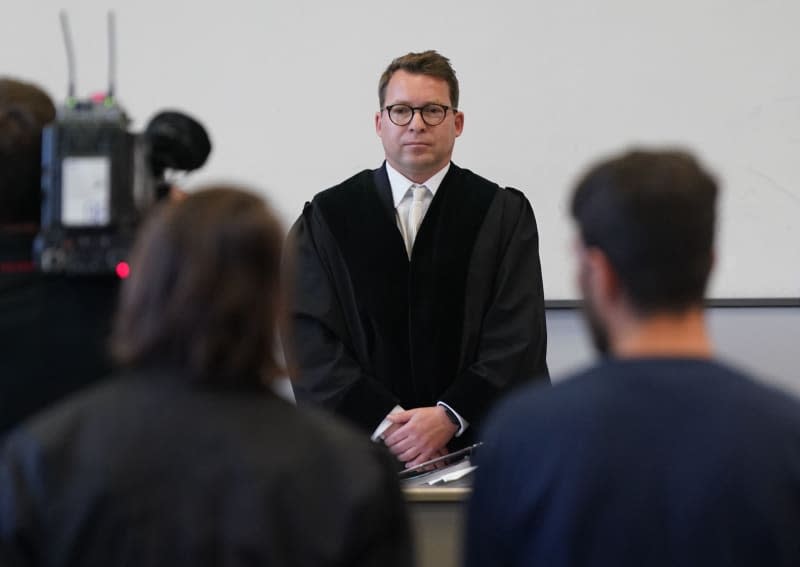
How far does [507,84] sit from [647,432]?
8.84 ft

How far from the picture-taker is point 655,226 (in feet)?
4.63

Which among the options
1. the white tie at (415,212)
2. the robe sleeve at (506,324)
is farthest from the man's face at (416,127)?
the robe sleeve at (506,324)

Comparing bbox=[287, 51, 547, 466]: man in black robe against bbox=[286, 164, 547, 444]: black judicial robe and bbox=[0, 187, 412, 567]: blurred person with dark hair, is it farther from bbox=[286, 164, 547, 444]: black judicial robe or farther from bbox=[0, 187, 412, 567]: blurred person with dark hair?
bbox=[0, 187, 412, 567]: blurred person with dark hair

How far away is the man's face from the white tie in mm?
107

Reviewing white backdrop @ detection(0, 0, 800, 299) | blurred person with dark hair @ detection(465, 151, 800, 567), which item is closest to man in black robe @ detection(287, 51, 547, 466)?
white backdrop @ detection(0, 0, 800, 299)

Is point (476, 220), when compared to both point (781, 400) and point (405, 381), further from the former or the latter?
point (781, 400)

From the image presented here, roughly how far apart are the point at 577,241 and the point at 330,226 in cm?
192

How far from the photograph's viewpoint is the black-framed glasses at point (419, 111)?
317 centimetres

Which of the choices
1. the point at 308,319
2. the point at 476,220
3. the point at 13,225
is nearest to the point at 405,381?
the point at 308,319

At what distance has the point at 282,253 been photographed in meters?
1.38

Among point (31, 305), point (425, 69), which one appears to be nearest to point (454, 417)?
point (425, 69)

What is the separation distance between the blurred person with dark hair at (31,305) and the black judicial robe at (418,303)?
4.22 ft

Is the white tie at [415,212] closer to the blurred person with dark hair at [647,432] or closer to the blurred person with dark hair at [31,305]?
the blurred person with dark hair at [31,305]

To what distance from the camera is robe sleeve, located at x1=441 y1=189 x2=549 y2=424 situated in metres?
3.11
